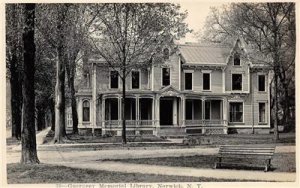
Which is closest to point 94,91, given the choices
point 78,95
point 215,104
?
point 78,95

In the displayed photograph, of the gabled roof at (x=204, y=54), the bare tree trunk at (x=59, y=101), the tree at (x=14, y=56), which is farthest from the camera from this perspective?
the gabled roof at (x=204, y=54)

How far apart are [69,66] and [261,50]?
7.16 metres

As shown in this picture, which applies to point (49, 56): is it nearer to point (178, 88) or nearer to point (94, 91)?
point (94, 91)

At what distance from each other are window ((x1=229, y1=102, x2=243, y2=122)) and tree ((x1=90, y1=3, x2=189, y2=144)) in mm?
4633

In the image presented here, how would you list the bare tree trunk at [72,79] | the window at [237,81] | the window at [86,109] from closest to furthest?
the bare tree trunk at [72,79] → the window at [237,81] → the window at [86,109]

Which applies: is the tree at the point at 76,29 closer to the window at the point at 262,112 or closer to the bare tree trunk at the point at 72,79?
the bare tree trunk at the point at 72,79

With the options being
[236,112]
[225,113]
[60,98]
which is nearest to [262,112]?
[236,112]

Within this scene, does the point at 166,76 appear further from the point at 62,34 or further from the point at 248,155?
the point at 248,155

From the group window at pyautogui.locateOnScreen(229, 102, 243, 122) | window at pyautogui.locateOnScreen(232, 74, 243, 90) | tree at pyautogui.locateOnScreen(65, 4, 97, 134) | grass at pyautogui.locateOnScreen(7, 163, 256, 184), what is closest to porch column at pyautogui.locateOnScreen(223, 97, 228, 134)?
window at pyautogui.locateOnScreen(229, 102, 243, 122)

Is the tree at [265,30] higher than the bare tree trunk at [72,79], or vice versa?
the tree at [265,30]

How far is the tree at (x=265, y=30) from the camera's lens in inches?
477

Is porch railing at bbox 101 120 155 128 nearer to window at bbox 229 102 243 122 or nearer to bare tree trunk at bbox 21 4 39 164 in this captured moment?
window at bbox 229 102 243 122

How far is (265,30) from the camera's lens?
1559 cm

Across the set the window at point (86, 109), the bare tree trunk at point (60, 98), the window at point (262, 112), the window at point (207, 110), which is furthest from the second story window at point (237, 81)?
the bare tree trunk at point (60, 98)
